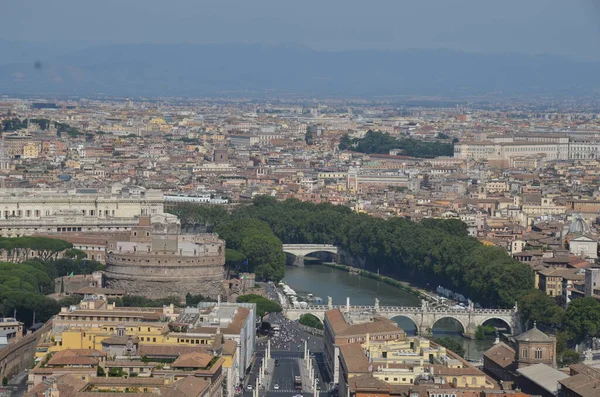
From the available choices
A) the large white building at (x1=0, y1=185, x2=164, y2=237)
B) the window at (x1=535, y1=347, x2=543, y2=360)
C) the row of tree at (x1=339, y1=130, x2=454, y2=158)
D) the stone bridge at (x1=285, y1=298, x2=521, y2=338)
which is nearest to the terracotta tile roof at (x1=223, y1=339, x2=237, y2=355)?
the window at (x1=535, y1=347, x2=543, y2=360)

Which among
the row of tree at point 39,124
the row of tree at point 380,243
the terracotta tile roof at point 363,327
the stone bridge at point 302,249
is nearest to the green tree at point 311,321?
the row of tree at point 380,243

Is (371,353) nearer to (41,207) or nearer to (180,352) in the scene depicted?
(180,352)

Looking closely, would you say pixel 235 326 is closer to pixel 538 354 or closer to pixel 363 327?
pixel 363 327

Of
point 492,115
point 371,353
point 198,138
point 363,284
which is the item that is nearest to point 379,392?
point 371,353

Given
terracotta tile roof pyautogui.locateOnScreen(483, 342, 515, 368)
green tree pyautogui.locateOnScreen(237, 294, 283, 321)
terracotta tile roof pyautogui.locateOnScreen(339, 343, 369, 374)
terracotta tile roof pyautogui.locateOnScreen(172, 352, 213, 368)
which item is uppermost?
terracotta tile roof pyautogui.locateOnScreen(172, 352, 213, 368)

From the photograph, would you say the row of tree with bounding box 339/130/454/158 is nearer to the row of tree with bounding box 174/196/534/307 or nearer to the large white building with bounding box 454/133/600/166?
the large white building with bounding box 454/133/600/166

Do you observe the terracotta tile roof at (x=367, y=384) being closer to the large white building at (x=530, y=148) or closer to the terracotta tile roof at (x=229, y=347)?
the terracotta tile roof at (x=229, y=347)
